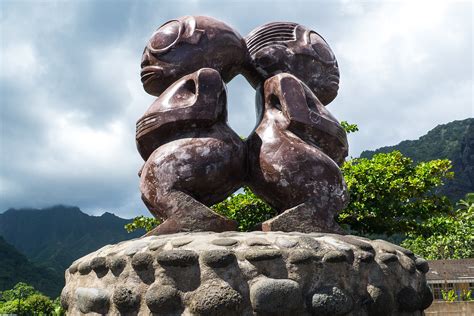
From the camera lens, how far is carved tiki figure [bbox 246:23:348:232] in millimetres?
3477

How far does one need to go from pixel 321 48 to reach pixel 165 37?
135 cm

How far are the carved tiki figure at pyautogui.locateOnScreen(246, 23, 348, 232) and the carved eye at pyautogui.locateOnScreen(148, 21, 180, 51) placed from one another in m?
0.69

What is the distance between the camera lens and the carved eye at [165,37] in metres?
4.03

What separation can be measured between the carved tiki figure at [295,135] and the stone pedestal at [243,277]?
0.41 meters

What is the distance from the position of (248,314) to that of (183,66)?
6.89 ft

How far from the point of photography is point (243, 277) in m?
2.73

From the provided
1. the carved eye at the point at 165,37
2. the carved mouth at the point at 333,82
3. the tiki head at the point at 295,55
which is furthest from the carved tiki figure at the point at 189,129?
the carved mouth at the point at 333,82

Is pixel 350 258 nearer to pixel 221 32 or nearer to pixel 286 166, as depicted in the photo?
pixel 286 166

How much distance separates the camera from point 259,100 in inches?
168

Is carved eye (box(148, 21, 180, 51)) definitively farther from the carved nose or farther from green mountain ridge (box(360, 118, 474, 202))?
green mountain ridge (box(360, 118, 474, 202))

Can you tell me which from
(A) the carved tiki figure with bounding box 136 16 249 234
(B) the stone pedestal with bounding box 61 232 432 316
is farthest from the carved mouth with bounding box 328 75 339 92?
(B) the stone pedestal with bounding box 61 232 432 316

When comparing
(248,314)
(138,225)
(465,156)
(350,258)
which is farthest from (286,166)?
(465,156)

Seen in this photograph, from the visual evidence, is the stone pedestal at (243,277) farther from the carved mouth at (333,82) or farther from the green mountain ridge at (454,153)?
the green mountain ridge at (454,153)

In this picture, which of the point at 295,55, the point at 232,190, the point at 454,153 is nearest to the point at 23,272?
the point at 232,190
